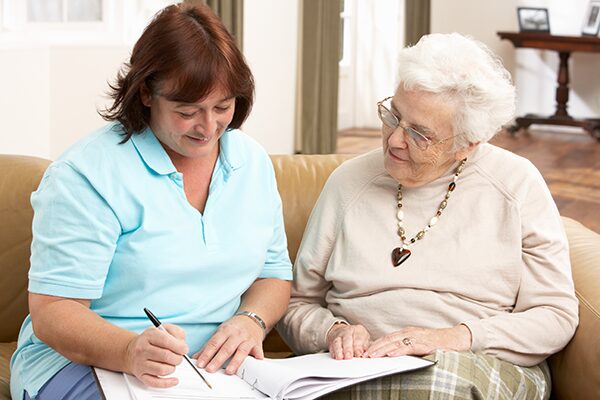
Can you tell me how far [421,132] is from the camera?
6.82 ft

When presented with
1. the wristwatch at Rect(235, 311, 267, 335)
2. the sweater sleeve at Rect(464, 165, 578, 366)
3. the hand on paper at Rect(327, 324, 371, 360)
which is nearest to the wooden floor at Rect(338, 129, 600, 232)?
the sweater sleeve at Rect(464, 165, 578, 366)

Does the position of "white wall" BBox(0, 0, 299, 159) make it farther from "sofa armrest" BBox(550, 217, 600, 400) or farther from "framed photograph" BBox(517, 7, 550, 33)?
"framed photograph" BBox(517, 7, 550, 33)

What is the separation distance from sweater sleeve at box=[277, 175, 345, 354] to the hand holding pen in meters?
0.54

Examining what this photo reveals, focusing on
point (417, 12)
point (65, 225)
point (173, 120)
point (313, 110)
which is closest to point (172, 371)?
point (65, 225)

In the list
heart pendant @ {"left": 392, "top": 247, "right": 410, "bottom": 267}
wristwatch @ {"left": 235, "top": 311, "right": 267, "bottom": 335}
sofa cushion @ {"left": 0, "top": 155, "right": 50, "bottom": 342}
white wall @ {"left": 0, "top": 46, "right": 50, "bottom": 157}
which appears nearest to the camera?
wristwatch @ {"left": 235, "top": 311, "right": 267, "bottom": 335}

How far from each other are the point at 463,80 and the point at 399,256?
0.39 m

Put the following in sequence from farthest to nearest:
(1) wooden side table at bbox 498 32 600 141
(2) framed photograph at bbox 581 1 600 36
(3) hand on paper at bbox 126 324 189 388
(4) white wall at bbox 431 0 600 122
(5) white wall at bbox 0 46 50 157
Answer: (4) white wall at bbox 431 0 600 122 < (2) framed photograph at bbox 581 1 600 36 < (1) wooden side table at bbox 498 32 600 141 < (5) white wall at bbox 0 46 50 157 < (3) hand on paper at bbox 126 324 189 388

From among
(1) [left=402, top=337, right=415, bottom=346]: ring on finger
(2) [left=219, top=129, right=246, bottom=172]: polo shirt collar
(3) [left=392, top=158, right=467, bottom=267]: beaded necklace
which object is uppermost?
(2) [left=219, top=129, right=246, bottom=172]: polo shirt collar

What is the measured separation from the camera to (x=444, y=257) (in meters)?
2.13

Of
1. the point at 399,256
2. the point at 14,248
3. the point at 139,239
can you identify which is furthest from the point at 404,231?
the point at 14,248

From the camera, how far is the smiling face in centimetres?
183

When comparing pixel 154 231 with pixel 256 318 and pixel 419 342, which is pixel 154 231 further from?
pixel 419 342

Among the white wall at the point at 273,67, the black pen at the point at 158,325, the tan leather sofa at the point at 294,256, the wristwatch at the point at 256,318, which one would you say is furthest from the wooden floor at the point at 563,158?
the black pen at the point at 158,325

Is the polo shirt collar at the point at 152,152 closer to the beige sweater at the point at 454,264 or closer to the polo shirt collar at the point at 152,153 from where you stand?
the polo shirt collar at the point at 152,153
